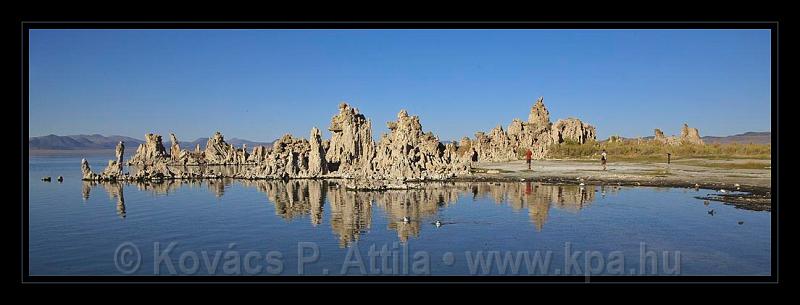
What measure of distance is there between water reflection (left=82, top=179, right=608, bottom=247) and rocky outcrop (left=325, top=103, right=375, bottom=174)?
6.33 m

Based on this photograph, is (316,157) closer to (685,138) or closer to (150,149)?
(150,149)

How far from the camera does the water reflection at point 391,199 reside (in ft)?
51.7

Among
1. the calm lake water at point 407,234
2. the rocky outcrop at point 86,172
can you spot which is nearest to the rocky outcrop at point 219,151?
the rocky outcrop at point 86,172

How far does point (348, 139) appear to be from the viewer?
121 ft

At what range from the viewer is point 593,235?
13828 mm

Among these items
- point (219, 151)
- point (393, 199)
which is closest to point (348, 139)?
point (219, 151)

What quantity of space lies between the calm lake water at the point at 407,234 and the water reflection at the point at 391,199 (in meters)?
0.08

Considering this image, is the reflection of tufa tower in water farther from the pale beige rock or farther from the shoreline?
the pale beige rock

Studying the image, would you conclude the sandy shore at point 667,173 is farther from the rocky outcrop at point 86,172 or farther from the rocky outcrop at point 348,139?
the rocky outcrop at point 86,172

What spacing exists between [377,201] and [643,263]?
33.5 ft

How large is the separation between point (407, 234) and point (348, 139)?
2334cm
